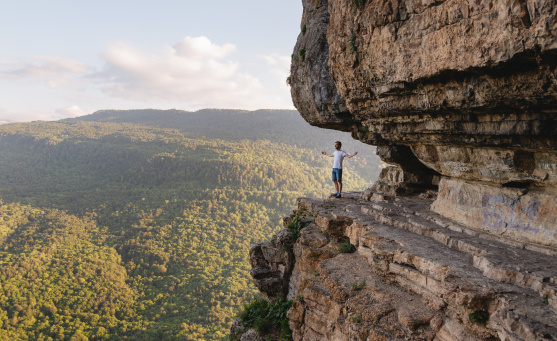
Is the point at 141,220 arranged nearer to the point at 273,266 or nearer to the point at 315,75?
the point at 273,266

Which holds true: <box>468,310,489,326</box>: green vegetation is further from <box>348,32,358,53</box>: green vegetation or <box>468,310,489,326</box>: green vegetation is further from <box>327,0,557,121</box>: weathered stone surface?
<box>348,32,358,53</box>: green vegetation

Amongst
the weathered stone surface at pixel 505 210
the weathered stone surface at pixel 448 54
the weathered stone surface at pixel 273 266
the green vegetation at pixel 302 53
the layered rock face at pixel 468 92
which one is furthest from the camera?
the green vegetation at pixel 302 53

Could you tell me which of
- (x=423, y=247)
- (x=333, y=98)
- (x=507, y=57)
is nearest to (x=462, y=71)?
(x=507, y=57)

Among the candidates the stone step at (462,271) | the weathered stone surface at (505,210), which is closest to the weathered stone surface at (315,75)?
the stone step at (462,271)

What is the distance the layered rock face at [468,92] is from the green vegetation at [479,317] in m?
2.98

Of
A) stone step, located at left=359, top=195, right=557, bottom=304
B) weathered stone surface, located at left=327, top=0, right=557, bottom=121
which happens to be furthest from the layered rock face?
stone step, located at left=359, top=195, right=557, bottom=304

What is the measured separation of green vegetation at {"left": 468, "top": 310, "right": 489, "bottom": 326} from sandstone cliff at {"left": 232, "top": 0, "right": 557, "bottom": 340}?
18 mm

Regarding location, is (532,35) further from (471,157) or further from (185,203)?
(185,203)

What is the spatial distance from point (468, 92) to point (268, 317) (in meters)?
11.3

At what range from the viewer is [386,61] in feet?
26.0

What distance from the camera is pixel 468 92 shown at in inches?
250

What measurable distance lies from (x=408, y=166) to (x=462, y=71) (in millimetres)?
7690

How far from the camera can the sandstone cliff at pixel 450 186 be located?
5.07 metres

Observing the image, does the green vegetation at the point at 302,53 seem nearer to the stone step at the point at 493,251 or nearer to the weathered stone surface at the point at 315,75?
the weathered stone surface at the point at 315,75
